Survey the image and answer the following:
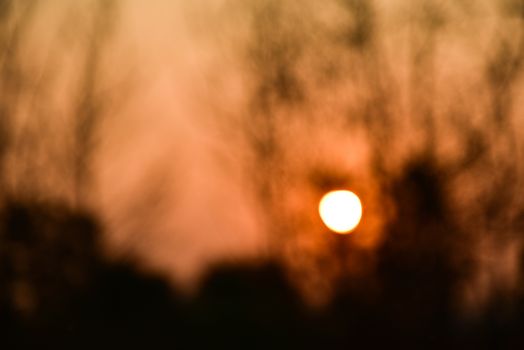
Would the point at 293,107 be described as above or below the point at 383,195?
above

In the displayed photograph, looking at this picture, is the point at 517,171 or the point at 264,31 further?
the point at 264,31

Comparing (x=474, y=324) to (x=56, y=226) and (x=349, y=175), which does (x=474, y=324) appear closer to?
(x=349, y=175)

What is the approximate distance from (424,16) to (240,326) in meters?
7.21

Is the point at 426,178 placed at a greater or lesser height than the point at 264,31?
lesser

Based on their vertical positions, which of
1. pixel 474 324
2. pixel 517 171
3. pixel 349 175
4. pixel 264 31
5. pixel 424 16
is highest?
pixel 264 31

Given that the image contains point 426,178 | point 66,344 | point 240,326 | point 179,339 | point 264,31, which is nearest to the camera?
point 426,178

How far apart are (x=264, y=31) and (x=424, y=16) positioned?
2086 mm

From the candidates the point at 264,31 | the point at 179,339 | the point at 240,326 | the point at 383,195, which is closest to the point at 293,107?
the point at 264,31

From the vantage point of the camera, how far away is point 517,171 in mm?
7992

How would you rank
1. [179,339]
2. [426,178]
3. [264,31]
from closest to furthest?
[426,178] < [264,31] < [179,339]

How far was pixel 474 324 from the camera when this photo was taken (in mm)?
8273

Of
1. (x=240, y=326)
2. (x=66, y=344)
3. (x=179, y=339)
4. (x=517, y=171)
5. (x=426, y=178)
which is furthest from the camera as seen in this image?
(x=179, y=339)

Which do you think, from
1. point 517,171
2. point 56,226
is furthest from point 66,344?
point 517,171

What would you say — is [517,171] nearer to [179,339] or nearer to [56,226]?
[56,226]
